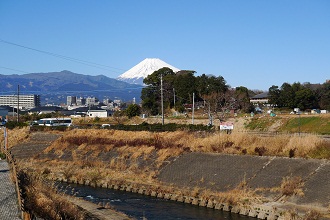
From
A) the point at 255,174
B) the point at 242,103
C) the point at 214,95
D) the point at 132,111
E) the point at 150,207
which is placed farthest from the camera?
the point at 132,111

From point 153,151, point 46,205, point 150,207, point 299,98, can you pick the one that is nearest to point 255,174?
point 150,207

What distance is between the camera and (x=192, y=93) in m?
61.1

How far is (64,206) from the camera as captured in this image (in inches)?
549

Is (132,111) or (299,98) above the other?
(299,98)

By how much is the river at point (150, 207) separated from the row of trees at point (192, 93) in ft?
111

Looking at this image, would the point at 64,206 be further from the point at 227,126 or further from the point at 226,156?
the point at 227,126

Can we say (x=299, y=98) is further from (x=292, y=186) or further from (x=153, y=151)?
(x=292, y=186)

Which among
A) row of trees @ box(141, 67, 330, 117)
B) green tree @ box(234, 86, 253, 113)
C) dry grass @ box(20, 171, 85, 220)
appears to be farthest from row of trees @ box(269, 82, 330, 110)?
dry grass @ box(20, 171, 85, 220)

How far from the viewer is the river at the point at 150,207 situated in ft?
52.2

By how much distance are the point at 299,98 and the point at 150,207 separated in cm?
4219

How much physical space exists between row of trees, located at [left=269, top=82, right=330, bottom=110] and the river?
3956cm

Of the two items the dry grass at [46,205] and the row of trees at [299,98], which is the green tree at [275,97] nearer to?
the row of trees at [299,98]

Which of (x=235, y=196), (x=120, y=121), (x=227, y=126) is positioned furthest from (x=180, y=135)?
(x=120, y=121)

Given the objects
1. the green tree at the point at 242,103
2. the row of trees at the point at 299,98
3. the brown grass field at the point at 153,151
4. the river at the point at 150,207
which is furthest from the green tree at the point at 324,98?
the river at the point at 150,207
